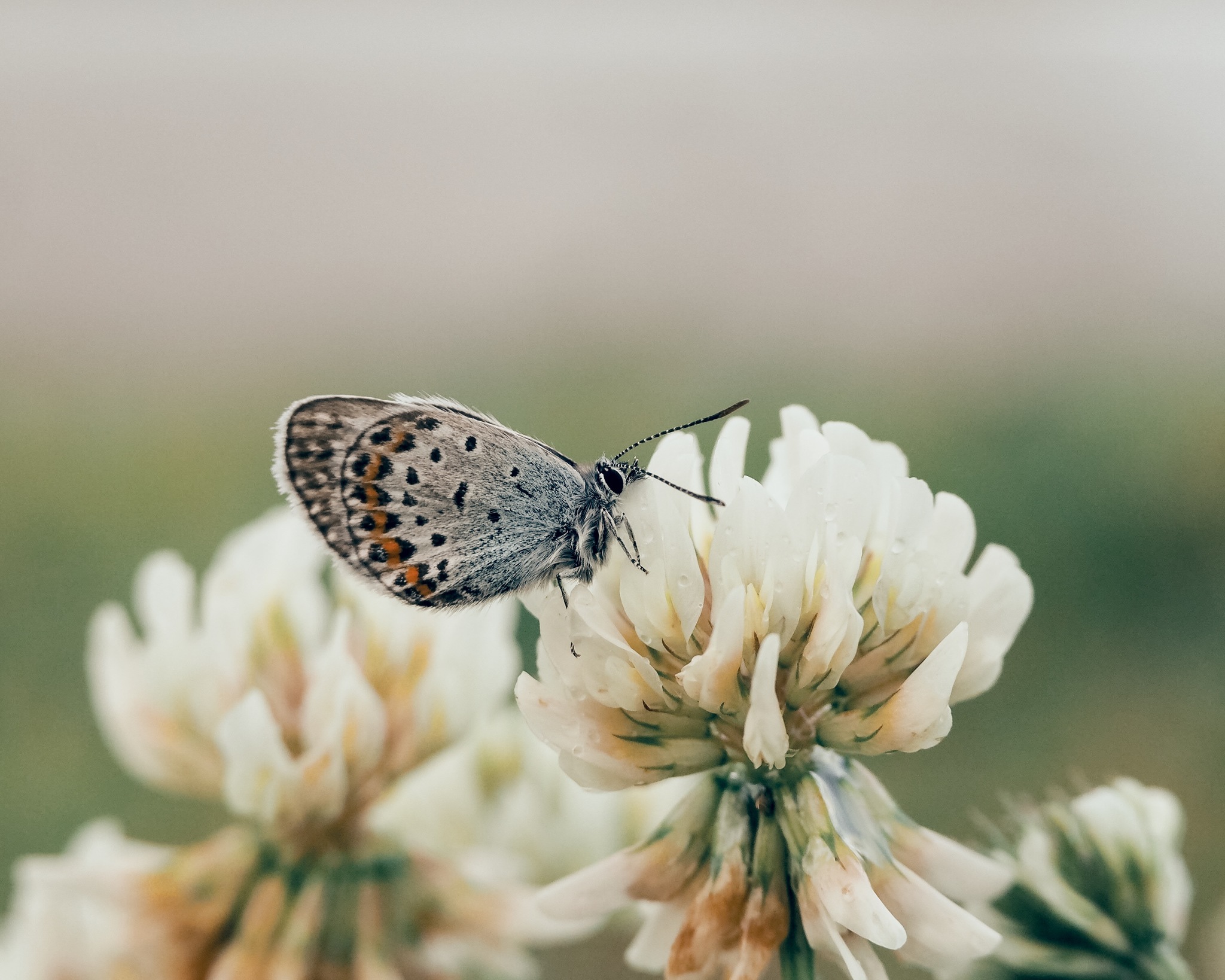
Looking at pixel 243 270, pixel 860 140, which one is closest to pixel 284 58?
pixel 243 270

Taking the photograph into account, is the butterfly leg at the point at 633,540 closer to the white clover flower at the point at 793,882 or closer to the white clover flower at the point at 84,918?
the white clover flower at the point at 793,882

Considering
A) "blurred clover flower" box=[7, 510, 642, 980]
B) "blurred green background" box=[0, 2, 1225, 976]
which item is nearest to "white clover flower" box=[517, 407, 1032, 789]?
"blurred clover flower" box=[7, 510, 642, 980]

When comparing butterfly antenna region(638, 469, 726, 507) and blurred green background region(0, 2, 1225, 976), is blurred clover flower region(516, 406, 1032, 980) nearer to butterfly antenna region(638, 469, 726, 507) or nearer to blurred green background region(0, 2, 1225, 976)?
butterfly antenna region(638, 469, 726, 507)

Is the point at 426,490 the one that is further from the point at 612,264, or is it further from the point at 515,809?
the point at 612,264

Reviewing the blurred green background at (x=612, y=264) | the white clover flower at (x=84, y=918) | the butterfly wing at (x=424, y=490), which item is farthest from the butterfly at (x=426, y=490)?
the blurred green background at (x=612, y=264)

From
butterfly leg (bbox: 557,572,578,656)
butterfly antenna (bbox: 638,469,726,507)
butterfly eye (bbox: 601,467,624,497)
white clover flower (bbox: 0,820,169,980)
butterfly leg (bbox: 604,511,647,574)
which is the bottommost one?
white clover flower (bbox: 0,820,169,980)
